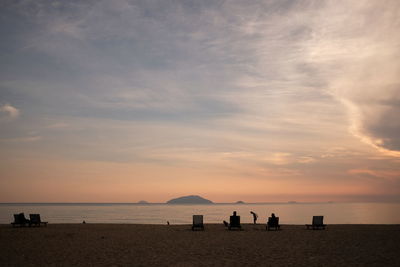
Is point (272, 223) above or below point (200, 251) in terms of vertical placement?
below

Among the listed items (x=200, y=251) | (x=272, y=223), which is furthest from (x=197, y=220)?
(x=200, y=251)

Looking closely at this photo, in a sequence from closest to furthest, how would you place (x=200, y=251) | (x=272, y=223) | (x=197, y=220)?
(x=200, y=251), (x=197, y=220), (x=272, y=223)

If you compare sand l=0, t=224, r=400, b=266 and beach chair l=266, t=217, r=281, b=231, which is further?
beach chair l=266, t=217, r=281, b=231

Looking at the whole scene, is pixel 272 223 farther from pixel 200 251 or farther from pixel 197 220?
pixel 200 251

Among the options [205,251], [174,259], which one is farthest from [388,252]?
[174,259]

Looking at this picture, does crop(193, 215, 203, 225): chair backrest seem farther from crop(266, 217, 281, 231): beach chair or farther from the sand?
the sand

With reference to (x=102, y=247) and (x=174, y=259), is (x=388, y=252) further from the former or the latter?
(x=102, y=247)

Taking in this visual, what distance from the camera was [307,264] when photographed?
11.4m

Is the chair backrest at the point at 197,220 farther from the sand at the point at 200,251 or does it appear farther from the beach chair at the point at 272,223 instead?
the sand at the point at 200,251

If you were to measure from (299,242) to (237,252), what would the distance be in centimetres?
419

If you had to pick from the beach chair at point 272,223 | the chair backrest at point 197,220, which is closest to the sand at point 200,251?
the chair backrest at point 197,220

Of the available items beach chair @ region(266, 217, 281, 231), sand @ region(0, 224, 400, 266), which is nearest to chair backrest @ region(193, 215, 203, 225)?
beach chair @ region(266, 217, 281, 231)

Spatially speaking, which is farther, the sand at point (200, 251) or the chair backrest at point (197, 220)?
the chair backrest at point (197, 220)

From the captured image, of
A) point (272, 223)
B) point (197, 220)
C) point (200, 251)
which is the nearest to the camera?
point (200, 251)
